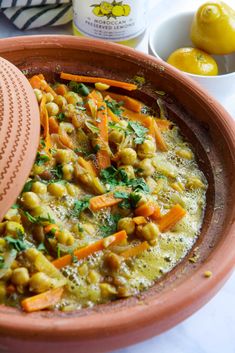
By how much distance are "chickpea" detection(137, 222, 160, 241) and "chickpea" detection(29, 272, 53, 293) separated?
259mm

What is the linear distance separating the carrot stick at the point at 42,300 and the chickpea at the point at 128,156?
16.1 inches

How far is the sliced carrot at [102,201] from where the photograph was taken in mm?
1369

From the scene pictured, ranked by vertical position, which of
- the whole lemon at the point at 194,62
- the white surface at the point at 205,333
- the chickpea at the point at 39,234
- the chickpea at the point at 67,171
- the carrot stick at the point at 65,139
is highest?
the whole lemon at the point at 194,62

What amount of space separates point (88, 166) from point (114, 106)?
272mm

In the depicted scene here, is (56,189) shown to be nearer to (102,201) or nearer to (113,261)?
(102,201)

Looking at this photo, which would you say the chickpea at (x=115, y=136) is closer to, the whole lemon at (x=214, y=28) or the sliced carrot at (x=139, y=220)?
the sliced carrot at (x=139, y=220)

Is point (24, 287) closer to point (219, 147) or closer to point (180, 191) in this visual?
point (180, 191)

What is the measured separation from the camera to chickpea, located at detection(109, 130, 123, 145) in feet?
5.00

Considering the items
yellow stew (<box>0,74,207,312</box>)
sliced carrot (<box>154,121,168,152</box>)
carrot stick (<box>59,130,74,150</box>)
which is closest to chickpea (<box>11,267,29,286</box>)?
yellow stew (<box>0,74,207,312</box>)

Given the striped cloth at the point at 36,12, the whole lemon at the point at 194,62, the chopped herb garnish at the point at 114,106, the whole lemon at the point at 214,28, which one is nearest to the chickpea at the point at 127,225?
the chopped herb garnish at the point at 114,106

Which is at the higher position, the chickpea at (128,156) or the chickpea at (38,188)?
the chickpea at (128,156)

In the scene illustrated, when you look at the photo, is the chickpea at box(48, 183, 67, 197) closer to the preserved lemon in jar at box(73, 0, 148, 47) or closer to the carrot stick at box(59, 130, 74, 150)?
the carrot stick at box(59, 130, 74, 150)

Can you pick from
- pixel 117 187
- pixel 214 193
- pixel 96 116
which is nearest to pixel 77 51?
pixel 96 116

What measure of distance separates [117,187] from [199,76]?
1.86ft
